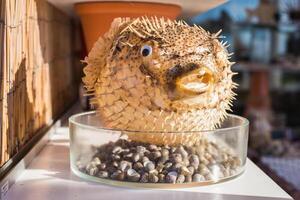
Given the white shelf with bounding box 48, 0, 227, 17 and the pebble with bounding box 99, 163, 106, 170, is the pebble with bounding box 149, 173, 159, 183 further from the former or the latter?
the white shelf with bounding box 48, 0, 227, 17

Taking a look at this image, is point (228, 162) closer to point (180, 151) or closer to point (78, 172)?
point (180, 151)

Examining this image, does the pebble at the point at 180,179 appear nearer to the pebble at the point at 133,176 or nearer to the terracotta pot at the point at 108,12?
the pebble at the point at 133,176

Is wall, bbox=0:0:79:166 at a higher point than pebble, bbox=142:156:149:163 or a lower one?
higher

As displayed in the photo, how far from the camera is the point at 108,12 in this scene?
2.67 ft

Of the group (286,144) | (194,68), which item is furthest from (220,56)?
(286,144)

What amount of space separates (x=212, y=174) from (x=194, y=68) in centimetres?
14

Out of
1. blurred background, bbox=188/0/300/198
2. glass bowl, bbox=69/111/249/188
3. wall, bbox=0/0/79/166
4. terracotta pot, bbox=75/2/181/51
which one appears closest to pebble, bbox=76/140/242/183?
glass bowl, bbox=69/111/249/188

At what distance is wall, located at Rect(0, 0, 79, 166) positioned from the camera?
1.83ft

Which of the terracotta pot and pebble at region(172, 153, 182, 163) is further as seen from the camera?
the terracotta pot

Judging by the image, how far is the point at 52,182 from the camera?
1.92 ft

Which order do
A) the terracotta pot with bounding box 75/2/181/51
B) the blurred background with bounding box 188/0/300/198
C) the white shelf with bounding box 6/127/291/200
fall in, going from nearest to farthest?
the white shelf with bounding box 6/127/291/200, the terracotta pot with bounding box 75/2/181/51, the blurred background with bounding box 188/0/300/198

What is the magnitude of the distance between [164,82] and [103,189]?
151 mm

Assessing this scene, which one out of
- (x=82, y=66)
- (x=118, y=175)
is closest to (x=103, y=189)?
(x=118, y=175)

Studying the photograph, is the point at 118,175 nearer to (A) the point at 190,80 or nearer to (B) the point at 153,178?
(B) the point at 153,178
